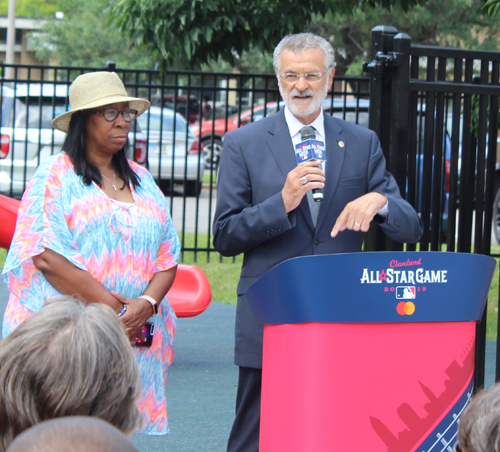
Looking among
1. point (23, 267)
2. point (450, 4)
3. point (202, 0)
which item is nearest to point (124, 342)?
point (23, 267)

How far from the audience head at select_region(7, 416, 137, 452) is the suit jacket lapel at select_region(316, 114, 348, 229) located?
5.49 feet

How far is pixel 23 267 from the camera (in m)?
2.99

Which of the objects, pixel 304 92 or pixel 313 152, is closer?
pixel 313 152

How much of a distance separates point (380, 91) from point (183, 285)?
271 cm

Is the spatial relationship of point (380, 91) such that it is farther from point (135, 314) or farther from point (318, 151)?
point (135, 314)

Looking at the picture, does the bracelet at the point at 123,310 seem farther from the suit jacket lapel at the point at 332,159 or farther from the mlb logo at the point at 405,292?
the mlb logo at the point at 405,292

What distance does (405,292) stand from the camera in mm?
2033

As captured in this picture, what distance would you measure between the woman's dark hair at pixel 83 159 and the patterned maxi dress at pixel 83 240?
0.03 meters

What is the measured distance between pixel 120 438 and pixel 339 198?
68.6 inches

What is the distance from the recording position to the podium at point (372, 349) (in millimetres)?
Answer: 2008

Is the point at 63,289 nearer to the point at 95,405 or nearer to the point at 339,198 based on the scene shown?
the point at 339,198

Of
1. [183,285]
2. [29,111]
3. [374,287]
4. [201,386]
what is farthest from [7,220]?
[29,111]

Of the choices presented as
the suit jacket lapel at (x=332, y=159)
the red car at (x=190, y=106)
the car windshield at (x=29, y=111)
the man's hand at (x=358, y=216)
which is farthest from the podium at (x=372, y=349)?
the red car at (x=190, y=106)

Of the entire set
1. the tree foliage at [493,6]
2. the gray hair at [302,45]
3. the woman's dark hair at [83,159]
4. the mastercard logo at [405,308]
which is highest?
the tree foliage at [493,6]
